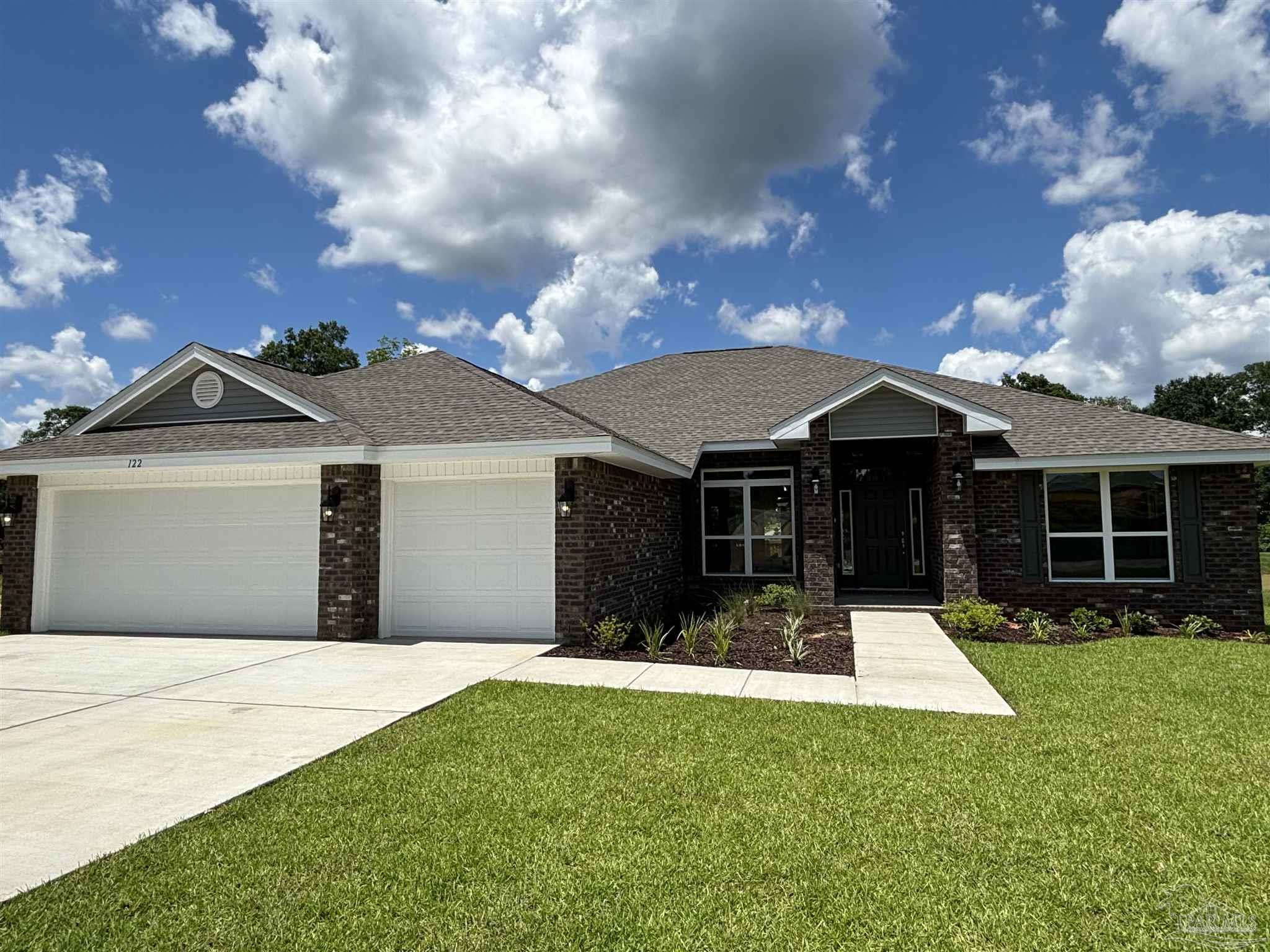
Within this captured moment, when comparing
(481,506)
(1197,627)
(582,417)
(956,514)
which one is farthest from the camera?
(582,417)

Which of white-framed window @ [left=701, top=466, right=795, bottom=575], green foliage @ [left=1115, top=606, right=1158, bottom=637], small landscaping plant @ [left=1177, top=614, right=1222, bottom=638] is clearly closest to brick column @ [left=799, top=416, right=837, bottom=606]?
white-framed window @ [left=701, top=466, right=795, bottom=575]

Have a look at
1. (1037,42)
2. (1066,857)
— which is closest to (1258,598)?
(1037,42)

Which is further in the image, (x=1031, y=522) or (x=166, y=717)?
(x=1031, y=522)

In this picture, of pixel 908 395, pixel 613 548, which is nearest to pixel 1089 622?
pixel 908 395

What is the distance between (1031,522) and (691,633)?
6.40 meters

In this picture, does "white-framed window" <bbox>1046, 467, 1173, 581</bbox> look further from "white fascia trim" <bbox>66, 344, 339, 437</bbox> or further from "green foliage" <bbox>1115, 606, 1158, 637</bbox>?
"white fascia trim" <bbox>66, 344, 339, 437</bbox>

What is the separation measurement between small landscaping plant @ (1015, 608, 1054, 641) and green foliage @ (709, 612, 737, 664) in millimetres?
4396

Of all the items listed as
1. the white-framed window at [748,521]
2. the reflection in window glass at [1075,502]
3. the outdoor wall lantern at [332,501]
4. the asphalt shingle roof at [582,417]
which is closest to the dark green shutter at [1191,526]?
the asphalt shingle roof at [582,417]

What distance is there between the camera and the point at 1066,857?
345 centimetres

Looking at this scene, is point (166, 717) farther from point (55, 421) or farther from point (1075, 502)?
point (55, 421)

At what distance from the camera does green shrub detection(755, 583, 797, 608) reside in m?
12.3

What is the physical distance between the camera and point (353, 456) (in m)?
9.57

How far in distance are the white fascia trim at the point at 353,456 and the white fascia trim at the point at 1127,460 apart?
5.72 m

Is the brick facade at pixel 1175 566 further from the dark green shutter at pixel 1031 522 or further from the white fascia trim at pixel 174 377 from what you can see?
the white fascia trim at pixel 174 377
